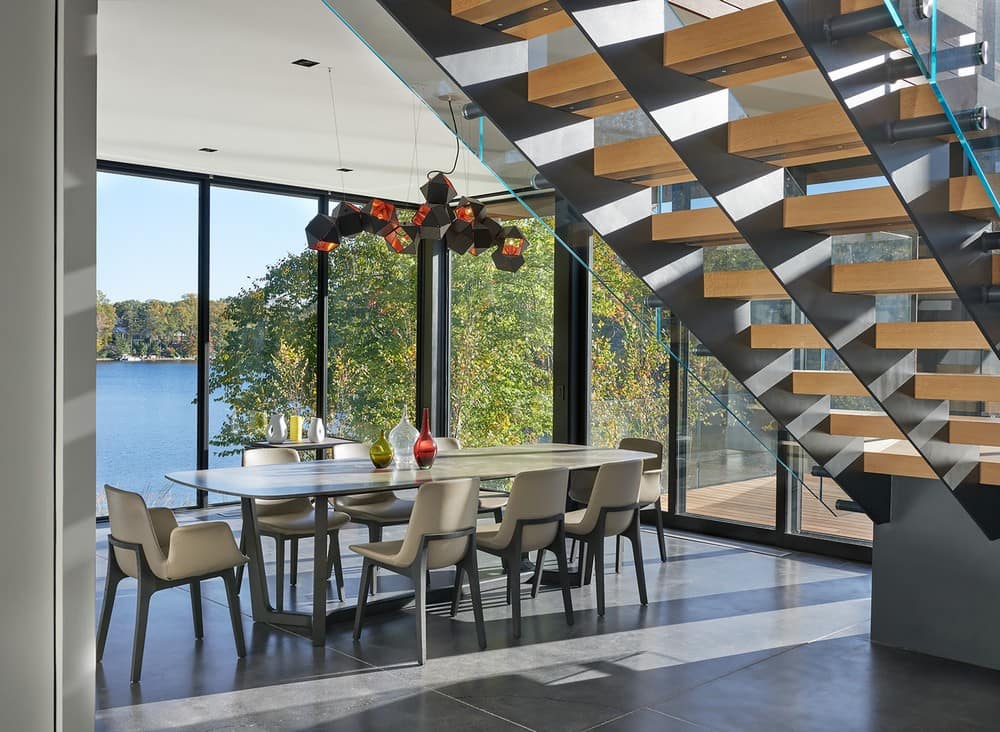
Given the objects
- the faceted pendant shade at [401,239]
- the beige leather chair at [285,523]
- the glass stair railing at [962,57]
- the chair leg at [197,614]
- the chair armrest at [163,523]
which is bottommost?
the chair leg at [197,614]

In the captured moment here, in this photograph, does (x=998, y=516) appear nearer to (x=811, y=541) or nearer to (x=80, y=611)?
(x=811, y=541)

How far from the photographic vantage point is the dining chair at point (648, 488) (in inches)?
239

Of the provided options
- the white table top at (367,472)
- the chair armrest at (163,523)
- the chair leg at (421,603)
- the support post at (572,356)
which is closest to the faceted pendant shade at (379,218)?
the white table top at (367,472)

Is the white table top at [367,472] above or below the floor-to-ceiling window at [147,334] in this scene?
below

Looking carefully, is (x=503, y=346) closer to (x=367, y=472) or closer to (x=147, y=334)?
(x=147, y=334)

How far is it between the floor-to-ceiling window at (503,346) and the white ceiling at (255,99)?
0.95 m

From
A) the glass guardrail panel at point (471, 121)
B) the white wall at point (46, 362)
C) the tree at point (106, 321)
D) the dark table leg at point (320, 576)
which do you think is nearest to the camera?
the white wall at point (46, 362)

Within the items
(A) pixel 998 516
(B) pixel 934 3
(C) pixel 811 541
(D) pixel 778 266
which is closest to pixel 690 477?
(C) pixel 811 541

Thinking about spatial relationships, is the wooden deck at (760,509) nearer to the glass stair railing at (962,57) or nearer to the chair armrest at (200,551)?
the chair armrest at (200,551)

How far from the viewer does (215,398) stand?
8805 millimetres

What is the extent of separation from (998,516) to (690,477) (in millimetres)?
3562

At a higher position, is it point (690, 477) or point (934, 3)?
point (934, 3)

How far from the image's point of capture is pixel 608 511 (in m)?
5.29

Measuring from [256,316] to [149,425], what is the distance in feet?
4.61
